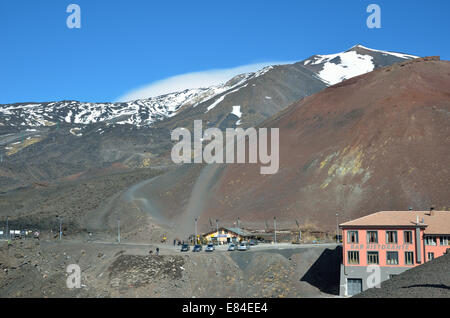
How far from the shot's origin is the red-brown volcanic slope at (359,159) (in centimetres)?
8300

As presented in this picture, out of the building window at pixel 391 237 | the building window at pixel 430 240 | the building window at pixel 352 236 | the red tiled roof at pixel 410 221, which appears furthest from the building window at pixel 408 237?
the building window at pixel 352 236

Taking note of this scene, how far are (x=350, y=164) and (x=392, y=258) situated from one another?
39700 millimetres

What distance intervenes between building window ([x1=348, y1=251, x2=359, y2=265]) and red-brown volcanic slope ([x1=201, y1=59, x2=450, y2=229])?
2614 cm

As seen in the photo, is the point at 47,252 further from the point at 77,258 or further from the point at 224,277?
the point at 224,277

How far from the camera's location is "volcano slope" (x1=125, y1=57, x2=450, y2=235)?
8344cm

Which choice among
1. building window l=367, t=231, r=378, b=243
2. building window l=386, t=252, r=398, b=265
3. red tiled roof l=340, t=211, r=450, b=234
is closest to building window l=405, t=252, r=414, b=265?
building window l=386, t=252, r=398, b=265

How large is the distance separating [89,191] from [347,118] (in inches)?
2272

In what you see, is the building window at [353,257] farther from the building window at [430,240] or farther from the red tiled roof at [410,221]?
the building window at [430,240]

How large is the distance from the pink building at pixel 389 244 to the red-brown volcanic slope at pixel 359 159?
2507 centimetres

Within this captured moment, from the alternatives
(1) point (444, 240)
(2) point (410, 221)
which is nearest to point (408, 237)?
(2) point (410, 221)

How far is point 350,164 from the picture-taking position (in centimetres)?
9144

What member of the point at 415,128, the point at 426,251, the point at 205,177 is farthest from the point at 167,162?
Result: the point at 426,251

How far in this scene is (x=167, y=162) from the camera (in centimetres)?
17962

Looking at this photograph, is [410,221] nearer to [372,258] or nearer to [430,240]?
[430,240]
